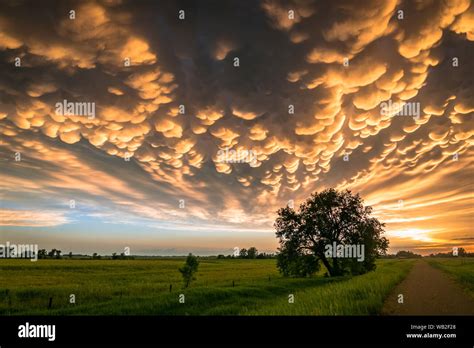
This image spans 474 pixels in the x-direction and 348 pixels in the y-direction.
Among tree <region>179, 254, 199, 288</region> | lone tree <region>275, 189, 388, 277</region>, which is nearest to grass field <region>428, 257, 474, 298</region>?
lone tree <region>275, 189, 388, 277</region>

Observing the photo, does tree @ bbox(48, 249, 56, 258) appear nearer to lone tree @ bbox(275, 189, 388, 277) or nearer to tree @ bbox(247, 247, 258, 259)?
tree @ bbox(247, 247, 258, 259)

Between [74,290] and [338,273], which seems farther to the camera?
[338,273]

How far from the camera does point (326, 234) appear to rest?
40.2 m

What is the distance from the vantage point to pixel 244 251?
177000 millimetres

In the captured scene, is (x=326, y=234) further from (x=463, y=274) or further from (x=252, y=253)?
(x=252, y=253)

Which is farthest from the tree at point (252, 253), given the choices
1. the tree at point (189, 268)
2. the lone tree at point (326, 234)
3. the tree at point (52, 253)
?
the tree at point (189, 268)

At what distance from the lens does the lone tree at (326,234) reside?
40.1 m

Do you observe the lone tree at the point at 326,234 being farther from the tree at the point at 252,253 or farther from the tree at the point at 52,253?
the tree at the point at 52,253

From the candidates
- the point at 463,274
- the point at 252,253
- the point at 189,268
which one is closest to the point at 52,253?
the point at 252,253

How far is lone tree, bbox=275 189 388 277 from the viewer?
40.1 m
